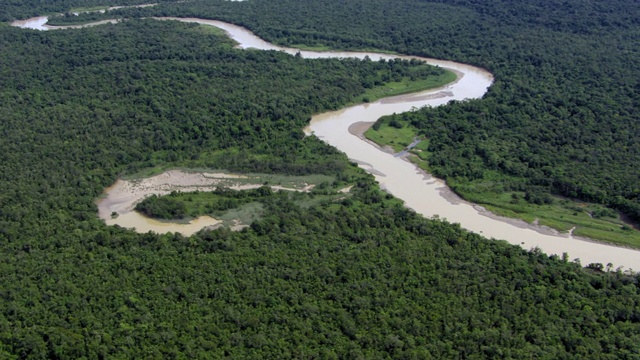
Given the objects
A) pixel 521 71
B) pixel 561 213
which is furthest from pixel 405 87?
pixel 561 213

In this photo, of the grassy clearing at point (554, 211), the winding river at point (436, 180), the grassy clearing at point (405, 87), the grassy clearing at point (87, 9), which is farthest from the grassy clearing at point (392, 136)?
the grassy clearing at point (87, 9)

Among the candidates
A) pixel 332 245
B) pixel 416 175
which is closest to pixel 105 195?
pixel 332 245

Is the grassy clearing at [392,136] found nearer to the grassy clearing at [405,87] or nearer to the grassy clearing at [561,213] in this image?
the grassy clearing at [405,87]

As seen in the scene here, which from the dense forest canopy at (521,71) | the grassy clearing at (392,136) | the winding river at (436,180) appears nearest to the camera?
the winding river at (436,180)

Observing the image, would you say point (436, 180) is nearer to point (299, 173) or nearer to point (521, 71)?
point (299, 173)

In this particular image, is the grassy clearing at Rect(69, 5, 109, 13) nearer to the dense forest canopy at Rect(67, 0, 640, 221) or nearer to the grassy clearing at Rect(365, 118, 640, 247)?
the dense forest canopy at Rect(67, 0, 640, 221)

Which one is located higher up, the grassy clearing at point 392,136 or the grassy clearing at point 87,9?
the grassy clearing at point 87,9

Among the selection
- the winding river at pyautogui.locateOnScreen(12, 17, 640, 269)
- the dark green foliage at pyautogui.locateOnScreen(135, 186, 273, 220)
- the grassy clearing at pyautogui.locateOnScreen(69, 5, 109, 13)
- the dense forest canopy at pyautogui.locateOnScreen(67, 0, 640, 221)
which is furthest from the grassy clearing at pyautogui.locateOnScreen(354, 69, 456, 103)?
the grassy clearing at pyautogui.locateOnScreen(69, 5, 109, 13)
